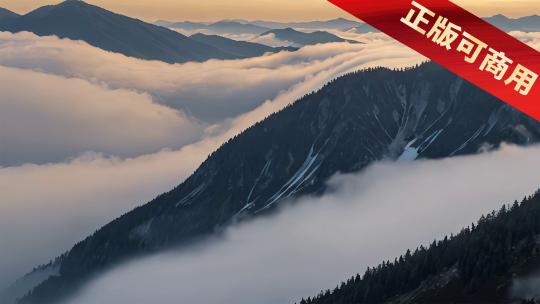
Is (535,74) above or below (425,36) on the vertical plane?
below

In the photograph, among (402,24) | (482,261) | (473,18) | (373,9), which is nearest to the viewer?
(402,24)

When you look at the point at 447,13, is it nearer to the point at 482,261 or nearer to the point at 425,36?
the point at 425,36

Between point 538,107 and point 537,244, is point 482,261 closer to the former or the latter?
point 537,244

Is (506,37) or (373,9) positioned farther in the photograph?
(373,9)

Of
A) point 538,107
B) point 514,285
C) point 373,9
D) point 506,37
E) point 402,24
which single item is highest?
point 373,9

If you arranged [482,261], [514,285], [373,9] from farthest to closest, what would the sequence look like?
1. [482,261]
2. [514,285]
3. [373,9]

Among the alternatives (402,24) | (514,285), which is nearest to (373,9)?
(402,24)

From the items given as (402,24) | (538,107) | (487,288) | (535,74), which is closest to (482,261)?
(487,288)

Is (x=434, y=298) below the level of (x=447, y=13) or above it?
below

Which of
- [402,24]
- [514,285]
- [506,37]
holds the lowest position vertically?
[514,285]
